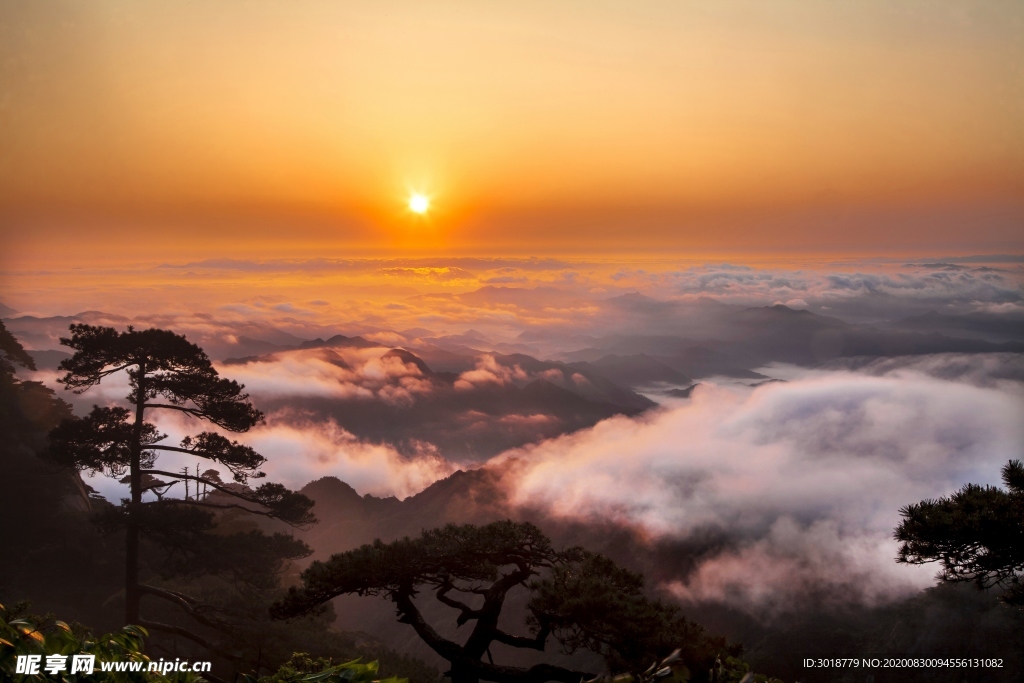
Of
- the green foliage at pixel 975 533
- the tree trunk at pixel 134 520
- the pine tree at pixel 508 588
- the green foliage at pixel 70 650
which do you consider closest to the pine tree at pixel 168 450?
the tree trunk at pixel 134 520

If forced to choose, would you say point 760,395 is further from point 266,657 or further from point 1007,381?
point 266,657

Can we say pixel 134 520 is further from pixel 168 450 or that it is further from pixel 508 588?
pixel 508 588

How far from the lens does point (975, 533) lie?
4863 millimetres

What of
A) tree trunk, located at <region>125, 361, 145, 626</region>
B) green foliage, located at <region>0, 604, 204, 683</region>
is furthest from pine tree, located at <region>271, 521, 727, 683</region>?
tree trunk, located at <region>125, 361, 145, 626</region>

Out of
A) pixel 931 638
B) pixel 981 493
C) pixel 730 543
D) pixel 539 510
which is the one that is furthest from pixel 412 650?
pixel 981 493

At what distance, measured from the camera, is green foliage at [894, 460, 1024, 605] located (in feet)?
15.9

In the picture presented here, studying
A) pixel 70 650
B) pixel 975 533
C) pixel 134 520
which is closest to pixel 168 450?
pixel 134 520

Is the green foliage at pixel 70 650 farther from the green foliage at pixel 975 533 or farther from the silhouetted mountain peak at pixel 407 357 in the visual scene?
the silhouetted mountain peak at pixel 407 357

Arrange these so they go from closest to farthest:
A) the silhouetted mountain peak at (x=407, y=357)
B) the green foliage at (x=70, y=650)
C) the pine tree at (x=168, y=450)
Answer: the green foliage at (x=70, y=650) < the pine tree at (x=168, y=450) < the silhouetted mountain peak at (x=407, y=357)

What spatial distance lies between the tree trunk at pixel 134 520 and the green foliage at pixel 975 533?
27.7 ft

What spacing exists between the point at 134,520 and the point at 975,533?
29.7 ft

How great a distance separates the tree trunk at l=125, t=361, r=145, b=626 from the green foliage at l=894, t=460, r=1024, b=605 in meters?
8.45

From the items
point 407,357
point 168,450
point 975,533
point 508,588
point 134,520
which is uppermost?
point 407,357

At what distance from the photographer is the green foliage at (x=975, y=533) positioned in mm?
4852
